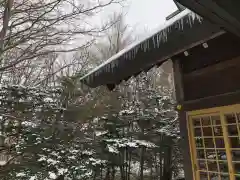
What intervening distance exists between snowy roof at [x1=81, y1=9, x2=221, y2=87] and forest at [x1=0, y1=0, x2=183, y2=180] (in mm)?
1337

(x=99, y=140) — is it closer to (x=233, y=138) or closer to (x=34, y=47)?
(x=34, y=47)

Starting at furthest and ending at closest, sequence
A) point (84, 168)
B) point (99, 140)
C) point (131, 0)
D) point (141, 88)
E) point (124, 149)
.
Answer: point (141, 88)
point (124, 149)
point (99, 140)
point (84, 168)
point (131, 0)

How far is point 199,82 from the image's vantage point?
3469 millimetres

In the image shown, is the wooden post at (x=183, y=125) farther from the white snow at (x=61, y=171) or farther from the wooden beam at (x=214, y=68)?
the white snow at (x=61, y=171)

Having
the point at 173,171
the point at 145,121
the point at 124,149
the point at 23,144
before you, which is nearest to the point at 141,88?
the point at 145,121

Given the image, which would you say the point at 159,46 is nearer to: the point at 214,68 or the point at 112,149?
the point at 214,68

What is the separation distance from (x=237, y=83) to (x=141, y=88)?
6396 mm

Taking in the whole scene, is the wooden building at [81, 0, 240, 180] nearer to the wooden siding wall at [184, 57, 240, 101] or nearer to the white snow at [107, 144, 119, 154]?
the wooden siding wall at [184, 57, 240, 101]

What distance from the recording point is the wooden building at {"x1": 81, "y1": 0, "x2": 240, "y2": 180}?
6.25ft

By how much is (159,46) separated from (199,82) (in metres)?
1.81

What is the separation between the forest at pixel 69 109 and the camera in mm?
3588

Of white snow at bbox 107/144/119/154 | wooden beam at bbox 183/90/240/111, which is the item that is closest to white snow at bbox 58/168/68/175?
white snow at bbox 107/144/119/154

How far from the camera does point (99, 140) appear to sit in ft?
22.2

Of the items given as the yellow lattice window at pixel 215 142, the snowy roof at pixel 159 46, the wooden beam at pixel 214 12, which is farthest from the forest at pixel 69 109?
the wooden beam at pixel 214 12
